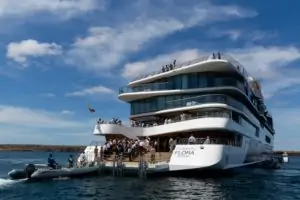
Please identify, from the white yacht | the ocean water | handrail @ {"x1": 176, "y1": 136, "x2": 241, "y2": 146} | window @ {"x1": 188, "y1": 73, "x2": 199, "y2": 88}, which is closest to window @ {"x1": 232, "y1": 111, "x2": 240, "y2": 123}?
the white yacht

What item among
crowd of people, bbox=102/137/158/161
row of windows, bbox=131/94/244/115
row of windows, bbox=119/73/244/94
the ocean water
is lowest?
the ocean water

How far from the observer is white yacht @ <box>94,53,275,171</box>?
33.4 metres

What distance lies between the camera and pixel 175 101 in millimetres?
40125

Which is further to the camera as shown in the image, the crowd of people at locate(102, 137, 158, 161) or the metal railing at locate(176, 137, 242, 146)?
the crowd of people at locate(102, 137, 158, 161)

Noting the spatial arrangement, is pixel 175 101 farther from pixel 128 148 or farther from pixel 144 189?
pixel 144 189

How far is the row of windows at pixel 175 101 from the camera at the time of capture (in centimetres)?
3738

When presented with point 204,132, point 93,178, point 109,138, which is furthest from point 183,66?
point 93,178

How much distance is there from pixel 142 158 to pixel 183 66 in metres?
10.5

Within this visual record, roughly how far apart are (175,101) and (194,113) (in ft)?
7.76

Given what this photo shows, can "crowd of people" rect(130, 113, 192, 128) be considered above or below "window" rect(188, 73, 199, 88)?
below

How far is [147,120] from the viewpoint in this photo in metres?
43.8

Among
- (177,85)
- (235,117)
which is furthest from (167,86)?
(235,117)

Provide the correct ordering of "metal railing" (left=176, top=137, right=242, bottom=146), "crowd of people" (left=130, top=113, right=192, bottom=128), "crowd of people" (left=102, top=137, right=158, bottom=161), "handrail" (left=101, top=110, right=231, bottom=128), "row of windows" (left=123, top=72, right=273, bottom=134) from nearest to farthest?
"metal railing" (left=176, top=137, right=242, bottom=146) → "handrail" (left=101, top=110, right=231, bottom=128) → "crowd of people" (left=102, top=137, right=158, bottom=161) → "crowd of people" (left=130, top=113, right=192, bottom=128) → "row of windows" (left=123, top=72, right=273, bottom=134)

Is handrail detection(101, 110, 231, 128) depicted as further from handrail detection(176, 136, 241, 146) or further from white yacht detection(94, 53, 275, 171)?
handrail detection(176, 136, 241, 146)
